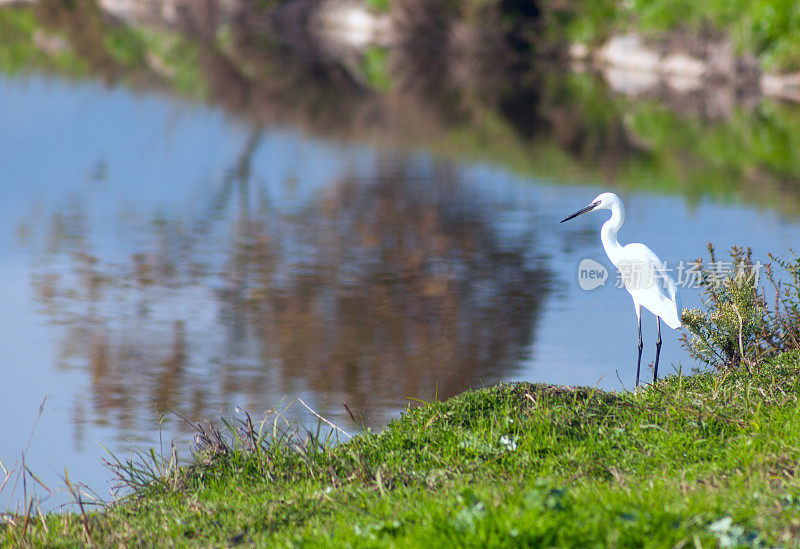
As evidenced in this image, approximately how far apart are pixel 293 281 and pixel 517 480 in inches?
200

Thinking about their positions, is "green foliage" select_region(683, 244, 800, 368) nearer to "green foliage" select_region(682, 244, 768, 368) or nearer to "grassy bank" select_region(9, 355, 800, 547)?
"green foliage" select_region(682, 244, 768, 368)

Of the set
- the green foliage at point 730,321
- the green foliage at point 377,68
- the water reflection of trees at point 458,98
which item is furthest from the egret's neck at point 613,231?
the green foliage at point 377,68

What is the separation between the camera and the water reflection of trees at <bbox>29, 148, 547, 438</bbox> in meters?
7.18

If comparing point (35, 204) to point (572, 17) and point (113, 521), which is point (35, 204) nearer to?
point (113, 521)

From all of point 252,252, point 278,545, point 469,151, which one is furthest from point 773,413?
point 469,151

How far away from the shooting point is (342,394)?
23.0 ft

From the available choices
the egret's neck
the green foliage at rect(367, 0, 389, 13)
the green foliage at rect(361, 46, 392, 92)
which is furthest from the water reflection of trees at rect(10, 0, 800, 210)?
the egret's neck

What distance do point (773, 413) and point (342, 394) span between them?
→ 108 inches

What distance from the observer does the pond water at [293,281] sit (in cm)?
700

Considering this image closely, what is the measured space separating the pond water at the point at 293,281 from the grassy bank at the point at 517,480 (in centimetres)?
80

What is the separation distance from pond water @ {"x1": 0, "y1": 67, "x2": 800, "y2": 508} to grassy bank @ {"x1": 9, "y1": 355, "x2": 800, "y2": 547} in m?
0.80

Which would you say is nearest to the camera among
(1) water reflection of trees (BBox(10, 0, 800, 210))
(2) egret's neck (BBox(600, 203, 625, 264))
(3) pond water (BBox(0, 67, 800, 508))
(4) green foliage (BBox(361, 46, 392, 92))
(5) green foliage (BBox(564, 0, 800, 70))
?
(2) egret's neck (BBox(600, 203, 625, 264))

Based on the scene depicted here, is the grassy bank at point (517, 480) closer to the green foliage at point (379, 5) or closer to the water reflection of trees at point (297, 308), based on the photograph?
the water reflection of trees at point (297, 308)

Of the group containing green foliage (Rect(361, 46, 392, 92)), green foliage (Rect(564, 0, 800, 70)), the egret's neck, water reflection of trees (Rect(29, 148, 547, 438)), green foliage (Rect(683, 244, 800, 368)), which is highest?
green foliage (Rect(564, 0, 800, 70))
